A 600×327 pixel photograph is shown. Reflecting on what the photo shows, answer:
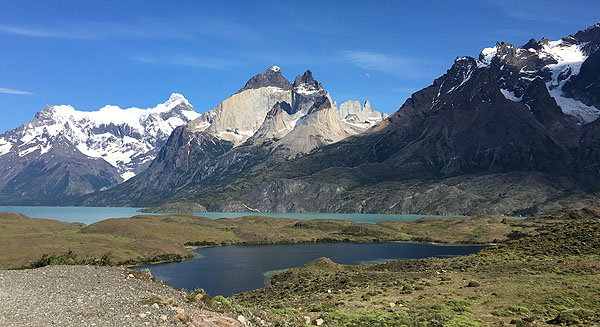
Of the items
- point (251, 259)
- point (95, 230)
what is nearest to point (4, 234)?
point (95, 230)

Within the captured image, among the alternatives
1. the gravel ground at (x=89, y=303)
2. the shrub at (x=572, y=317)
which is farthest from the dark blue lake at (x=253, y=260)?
the shrub at (x=572, y=317)

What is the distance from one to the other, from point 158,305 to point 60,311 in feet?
16.2

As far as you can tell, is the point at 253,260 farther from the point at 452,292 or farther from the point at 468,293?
the point at 468,293

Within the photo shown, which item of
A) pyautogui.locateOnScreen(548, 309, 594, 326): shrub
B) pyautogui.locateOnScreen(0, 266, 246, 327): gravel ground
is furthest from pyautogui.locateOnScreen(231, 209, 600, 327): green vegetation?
pyautogui.locateOnScreen(0, 266, 246, 327): gravel ground

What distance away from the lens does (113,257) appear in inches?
5128

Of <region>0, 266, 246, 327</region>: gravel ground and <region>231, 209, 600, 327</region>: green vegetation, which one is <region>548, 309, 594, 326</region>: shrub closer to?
<region>231, 209, 600, 327</region>: green vegetation

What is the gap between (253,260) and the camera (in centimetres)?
14662

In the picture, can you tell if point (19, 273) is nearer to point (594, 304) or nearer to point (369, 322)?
point (369, 322)

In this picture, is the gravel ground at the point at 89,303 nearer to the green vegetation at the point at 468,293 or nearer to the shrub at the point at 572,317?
the green vegetation at the point at 468,293

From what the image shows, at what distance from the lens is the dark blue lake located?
103812mm

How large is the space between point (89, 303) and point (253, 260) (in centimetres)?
12178

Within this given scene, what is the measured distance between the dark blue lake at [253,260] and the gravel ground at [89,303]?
54180 millimetres

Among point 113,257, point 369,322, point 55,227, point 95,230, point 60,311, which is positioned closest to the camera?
point 60,311

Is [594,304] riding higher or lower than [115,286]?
lower
